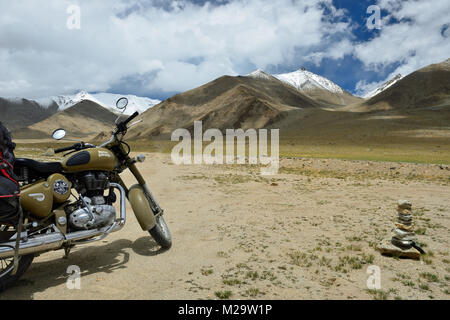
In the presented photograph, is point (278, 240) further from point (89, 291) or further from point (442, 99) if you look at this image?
point (442, 99)

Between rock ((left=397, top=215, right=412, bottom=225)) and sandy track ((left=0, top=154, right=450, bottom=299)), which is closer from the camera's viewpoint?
sandy track ((left=0, top=154, right=450, bottom=299))

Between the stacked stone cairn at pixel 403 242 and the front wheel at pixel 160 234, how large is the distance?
408cm

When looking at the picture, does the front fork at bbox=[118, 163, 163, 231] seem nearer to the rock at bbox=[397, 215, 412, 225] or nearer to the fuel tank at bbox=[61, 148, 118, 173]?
the fuel tank at bbox=[61, 148, 118, 173]

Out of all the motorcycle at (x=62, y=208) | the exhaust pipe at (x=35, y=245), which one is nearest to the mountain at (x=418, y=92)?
the motorcycle at (x=62, y=208)

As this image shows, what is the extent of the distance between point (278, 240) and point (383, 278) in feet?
7.27

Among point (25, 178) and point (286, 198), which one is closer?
point (25, 178)

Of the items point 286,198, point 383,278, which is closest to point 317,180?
point 286,198

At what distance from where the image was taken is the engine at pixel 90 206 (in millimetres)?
4453

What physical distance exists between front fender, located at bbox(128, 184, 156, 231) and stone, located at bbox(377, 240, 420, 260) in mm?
4317

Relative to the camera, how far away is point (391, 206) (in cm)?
962

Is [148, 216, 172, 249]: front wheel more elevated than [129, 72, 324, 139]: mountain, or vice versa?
[129, 72, 324, 139]: mountain

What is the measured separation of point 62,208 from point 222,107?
339ft

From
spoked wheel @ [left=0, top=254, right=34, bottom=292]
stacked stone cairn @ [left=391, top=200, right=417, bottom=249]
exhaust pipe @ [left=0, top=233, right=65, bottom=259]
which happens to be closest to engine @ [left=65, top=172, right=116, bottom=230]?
exhaust pipe @ [left=0, top=233, right=65, bottom=259]

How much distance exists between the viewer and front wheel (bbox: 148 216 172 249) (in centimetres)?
556
